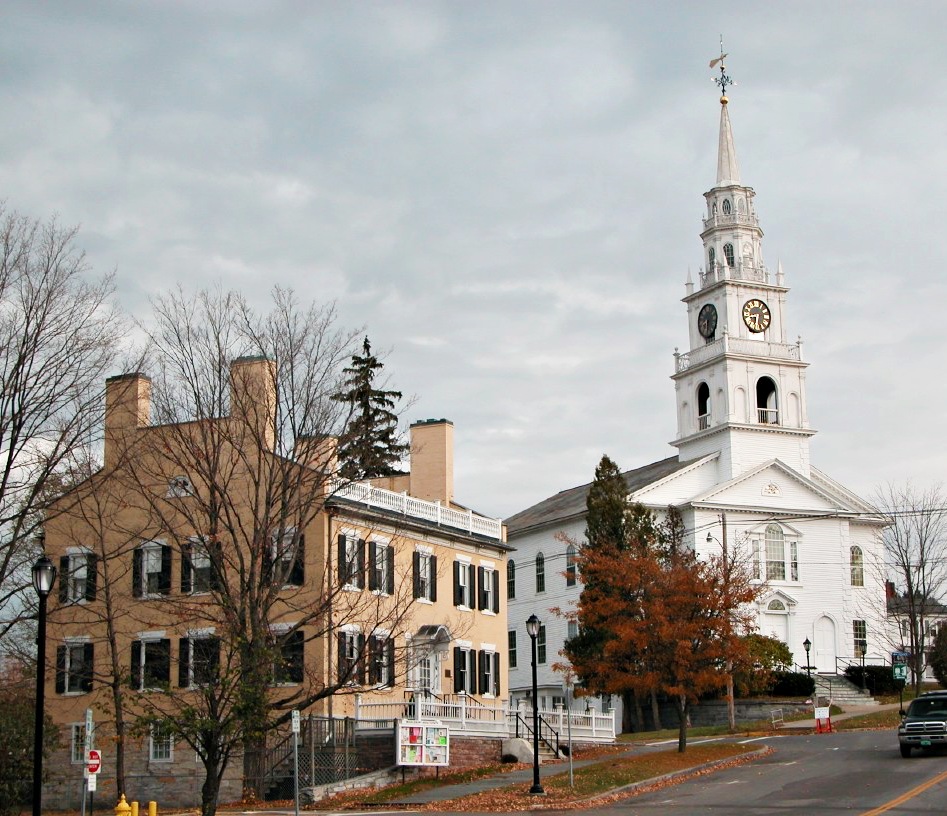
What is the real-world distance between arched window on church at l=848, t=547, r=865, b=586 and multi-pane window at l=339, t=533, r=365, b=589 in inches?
1677

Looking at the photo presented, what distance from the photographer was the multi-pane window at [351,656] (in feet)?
118

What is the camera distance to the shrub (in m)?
64.1

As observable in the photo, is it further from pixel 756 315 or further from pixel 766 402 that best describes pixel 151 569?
pixel 756 315

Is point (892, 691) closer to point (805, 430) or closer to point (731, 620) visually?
point (805, 430)

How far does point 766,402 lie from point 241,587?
50.2m

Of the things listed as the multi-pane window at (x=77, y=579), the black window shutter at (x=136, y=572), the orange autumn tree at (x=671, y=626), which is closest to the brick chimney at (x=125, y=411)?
the black window shutter at (x=136, y=572)

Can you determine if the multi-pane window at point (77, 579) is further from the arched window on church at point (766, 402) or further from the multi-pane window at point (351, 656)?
the arched window on church at point (766, 402)

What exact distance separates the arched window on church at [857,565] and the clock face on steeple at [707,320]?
1437cm

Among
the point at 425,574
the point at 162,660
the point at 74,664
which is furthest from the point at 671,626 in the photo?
the point at 74,664

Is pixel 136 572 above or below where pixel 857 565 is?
below

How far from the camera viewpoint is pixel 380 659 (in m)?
42.8

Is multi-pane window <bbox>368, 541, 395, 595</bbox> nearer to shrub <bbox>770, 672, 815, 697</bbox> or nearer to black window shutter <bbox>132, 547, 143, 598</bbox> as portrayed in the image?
black window shutter <bbox>132, 547, 143, 598</bbox>

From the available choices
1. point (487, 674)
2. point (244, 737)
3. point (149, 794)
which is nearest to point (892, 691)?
point (487, 674)

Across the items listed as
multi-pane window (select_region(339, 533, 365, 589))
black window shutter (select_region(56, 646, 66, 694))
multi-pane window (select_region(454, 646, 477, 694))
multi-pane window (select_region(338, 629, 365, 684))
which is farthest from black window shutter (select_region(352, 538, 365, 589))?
black window shutter (select_region(56, 646, 66, 694))
